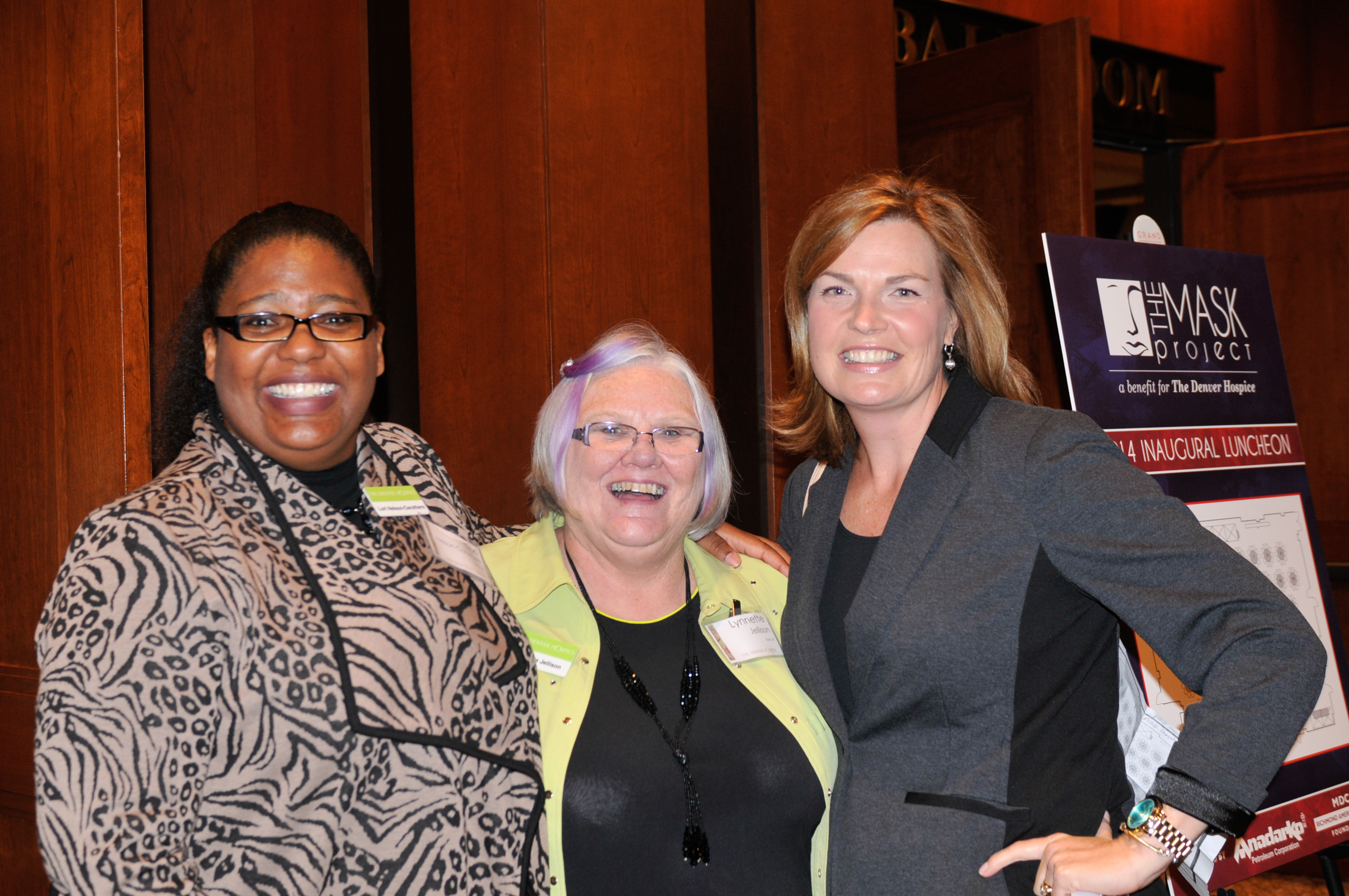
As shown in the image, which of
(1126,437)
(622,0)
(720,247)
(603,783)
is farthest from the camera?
(720,247)

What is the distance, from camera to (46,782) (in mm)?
1259

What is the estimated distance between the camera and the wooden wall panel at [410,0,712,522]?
3.18m

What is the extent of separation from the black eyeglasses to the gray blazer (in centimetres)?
98

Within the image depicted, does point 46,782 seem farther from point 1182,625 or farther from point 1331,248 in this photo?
point 1331,248

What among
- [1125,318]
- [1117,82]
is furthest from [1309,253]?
[1125,318]

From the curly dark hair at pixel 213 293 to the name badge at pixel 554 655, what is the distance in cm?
65

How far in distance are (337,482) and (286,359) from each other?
0.24m

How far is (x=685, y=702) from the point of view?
1.96m

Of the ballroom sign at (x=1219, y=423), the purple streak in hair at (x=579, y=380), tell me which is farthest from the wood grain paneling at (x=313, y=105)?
the ballroom sign at (x=1219, y=423)

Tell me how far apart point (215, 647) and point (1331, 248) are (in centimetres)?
510

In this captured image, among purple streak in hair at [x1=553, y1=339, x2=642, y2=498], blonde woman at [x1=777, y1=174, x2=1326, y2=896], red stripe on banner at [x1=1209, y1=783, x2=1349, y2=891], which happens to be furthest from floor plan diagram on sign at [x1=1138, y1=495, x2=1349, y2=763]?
purple streak in hair at [x1=553, y1=339, x2=642, y2=498]

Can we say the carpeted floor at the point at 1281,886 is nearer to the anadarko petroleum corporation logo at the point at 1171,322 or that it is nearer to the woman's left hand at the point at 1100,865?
the anadarko petroleum corporation logo at the point at 1171,322

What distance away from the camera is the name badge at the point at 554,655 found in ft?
6.30

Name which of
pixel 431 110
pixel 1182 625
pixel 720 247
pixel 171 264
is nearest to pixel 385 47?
pixel 431 110
